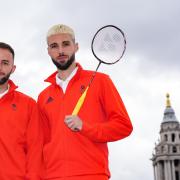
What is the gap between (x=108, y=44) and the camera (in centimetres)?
795

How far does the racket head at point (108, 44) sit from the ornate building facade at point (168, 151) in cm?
10296

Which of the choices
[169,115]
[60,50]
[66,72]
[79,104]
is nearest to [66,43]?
[60,50]

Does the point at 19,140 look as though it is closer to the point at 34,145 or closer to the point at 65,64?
the point at 34,145

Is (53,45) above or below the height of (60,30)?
below

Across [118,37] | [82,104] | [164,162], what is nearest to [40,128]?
[82,104]

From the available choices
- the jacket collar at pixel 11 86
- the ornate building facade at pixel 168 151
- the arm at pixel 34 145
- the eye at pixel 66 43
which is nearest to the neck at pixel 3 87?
the jacket collar at pixel 11 86

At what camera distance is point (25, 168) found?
7.71m

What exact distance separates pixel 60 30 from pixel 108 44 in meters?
0.81

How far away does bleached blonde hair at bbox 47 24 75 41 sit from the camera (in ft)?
25.8

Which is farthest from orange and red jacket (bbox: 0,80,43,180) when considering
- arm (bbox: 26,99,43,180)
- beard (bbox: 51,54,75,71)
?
beard (bbox: 51,54,75,71)

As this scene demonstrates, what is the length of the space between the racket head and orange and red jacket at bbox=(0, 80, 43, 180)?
1.40 meters

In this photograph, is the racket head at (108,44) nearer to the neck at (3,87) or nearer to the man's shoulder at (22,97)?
the man's shoulder at (22,97)

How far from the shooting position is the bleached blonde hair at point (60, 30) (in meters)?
7.87

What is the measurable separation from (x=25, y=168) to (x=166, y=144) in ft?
346
